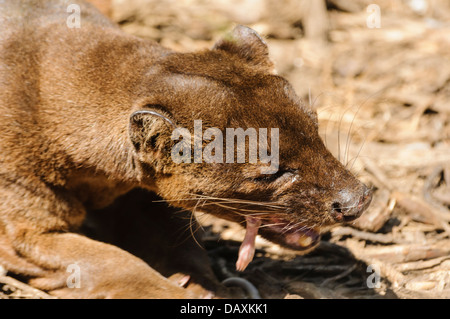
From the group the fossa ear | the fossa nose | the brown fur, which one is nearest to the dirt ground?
the fossa ear

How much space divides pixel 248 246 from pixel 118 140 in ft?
4.06

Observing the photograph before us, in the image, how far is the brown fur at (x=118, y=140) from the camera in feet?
12.8

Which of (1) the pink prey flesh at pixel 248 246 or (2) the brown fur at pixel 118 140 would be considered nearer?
(2) the brown fur at pixel 118 140

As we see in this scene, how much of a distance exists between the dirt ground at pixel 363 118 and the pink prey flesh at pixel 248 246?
448mm

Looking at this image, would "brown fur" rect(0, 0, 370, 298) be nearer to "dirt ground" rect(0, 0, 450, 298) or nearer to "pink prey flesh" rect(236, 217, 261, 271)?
"pink prey flesh" rect(236, 217, 261, 271)

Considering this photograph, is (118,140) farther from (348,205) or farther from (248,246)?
(348,205)

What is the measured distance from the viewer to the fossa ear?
4395 millimetres

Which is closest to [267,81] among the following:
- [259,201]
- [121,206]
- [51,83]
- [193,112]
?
[193,112]

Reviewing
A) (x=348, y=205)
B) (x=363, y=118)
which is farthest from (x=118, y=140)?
(x=363, y=118)

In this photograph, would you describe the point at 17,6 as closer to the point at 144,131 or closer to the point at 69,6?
the point at 69,6

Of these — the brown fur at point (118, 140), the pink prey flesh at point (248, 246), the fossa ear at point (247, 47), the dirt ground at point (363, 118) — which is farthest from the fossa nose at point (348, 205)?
the fossa ear at point (247, 47)

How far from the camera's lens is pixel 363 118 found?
7.12 meters

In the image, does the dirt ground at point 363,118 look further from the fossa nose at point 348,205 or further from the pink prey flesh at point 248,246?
the fossa nose at point 348,205

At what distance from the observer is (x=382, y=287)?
15.4ft
